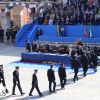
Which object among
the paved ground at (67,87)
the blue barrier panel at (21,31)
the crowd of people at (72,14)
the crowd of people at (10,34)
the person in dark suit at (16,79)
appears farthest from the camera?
the blue barrier panel at (21,31)

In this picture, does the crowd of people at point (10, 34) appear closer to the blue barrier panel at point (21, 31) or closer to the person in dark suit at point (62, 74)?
the blue barrier panel at point (21, 31)

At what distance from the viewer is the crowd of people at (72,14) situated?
1256 inches

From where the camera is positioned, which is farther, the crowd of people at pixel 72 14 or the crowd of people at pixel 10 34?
the crowd of people at pixel 10 34

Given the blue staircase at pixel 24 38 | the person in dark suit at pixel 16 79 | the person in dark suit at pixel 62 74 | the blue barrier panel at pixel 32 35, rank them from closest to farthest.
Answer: the person in dark suit at pixel 16 79 < the person in dark suit at pixel 62 74 < the blue barrier panel at pixel 32 35 < the blue staircase at pixel 24 38

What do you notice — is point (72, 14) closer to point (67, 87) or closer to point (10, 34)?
point (10, 34)

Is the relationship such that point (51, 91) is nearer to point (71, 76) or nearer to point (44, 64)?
point (71, 76)

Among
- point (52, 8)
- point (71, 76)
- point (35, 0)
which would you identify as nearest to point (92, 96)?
point (71, 76)

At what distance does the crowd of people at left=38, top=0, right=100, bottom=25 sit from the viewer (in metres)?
31.9

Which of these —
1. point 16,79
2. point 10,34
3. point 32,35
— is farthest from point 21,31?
point 16,79

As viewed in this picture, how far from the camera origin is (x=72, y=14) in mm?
33062

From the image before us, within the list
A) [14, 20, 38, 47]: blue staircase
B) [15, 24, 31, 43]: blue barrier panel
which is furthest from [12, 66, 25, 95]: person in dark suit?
[15, 24, 31, 43]: blue barrier panel

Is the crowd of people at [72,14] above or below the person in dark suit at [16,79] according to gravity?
above

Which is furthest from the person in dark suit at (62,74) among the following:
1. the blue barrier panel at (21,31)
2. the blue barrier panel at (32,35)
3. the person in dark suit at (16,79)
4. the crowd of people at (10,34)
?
the crowd of people at (10,34)

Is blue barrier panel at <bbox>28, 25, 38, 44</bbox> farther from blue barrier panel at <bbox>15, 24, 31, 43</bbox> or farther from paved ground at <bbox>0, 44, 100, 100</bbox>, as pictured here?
paved ground at <bbox>0, 44, 100, 100</bbox>
